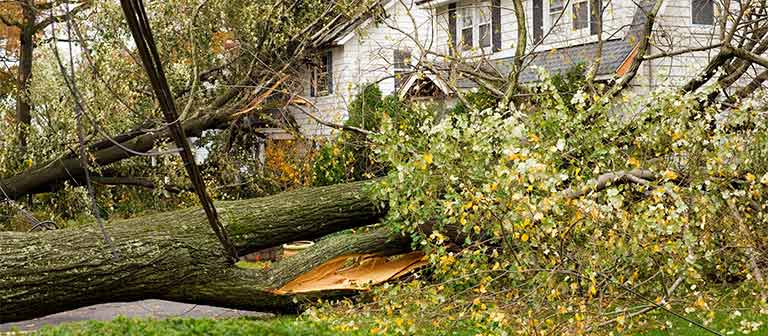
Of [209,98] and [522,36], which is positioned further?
[209,98]

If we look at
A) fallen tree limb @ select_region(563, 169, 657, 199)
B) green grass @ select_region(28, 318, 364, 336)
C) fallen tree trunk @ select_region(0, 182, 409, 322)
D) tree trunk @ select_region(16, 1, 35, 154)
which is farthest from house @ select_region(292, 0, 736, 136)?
tree trunk @ select_region(16, 1, 35, 154)

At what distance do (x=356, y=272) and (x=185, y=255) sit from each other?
7.58 feet

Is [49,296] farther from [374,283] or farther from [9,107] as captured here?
[9,107]

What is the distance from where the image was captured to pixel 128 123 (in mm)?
12867

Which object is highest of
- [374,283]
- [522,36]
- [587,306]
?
[522,36]

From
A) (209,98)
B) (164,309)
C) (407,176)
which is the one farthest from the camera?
(209,98)

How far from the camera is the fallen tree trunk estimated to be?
7168mm

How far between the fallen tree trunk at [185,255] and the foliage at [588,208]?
5.32 ft

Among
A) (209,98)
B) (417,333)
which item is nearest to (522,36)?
(417,333)

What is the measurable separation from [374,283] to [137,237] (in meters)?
2.80

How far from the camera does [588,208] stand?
15.2 feet

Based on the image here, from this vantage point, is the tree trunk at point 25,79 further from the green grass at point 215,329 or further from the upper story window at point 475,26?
the upper story window at point 475,26

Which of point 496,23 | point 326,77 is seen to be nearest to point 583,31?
point 496,23

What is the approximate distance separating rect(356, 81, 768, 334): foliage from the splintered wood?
2113 millimetres
